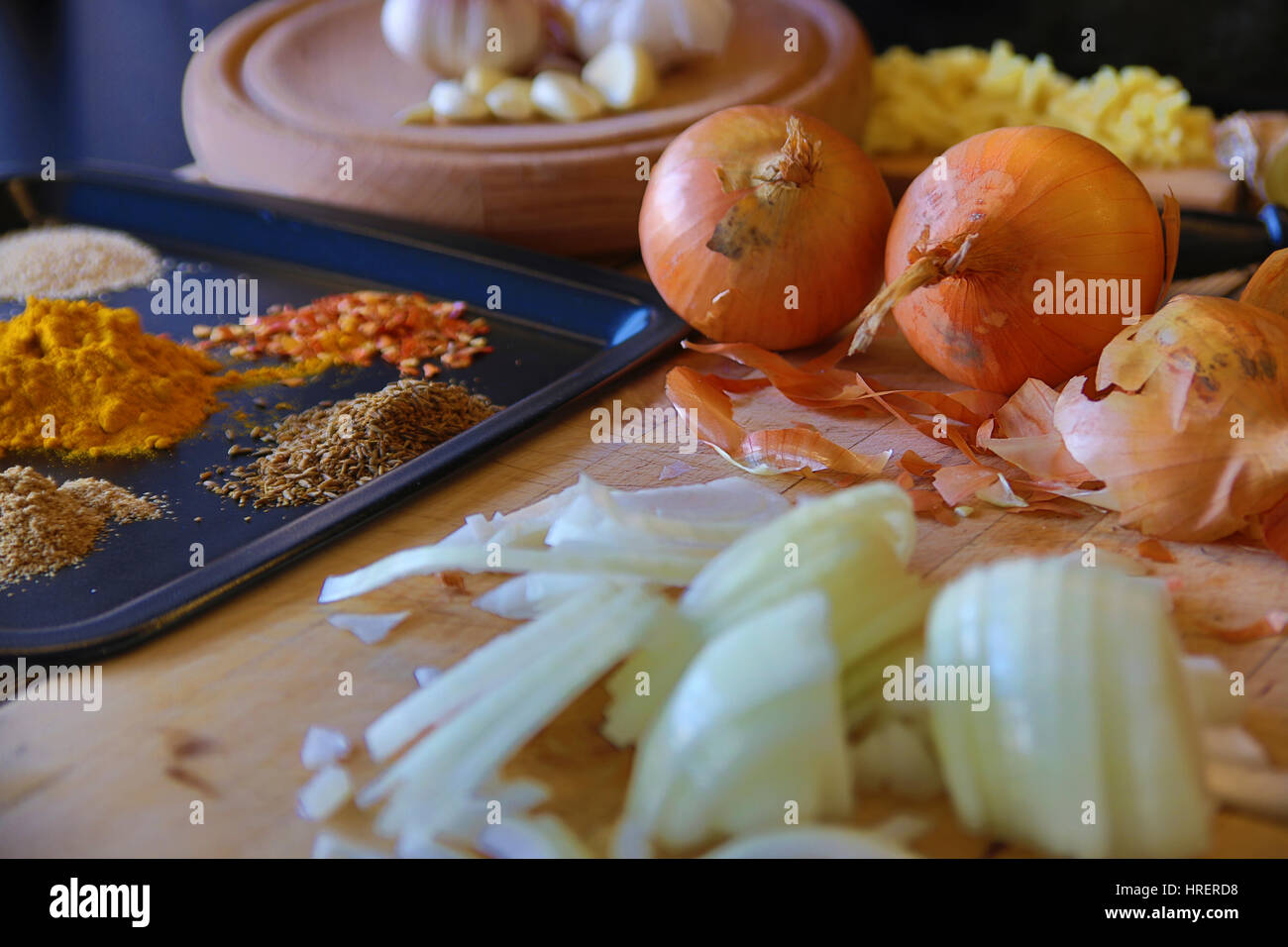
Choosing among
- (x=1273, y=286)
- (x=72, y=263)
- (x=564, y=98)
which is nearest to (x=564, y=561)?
(x=1273, y=286)

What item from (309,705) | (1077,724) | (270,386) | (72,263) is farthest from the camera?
(72,263)

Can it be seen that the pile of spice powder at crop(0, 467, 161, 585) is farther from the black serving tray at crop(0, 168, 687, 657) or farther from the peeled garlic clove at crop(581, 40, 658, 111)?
the peeled garlic clove at crop(581, 40, 658, 111)

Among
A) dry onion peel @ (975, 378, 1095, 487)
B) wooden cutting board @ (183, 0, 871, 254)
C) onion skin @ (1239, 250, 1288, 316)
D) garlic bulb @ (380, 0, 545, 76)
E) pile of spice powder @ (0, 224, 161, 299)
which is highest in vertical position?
garlic bulb @ (380, 0, 545, 76)

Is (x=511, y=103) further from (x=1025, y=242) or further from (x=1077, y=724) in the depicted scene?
(x=1077, y=724)

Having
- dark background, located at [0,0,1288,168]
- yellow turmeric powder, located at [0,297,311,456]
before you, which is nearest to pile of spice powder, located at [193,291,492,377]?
yellow turmeric powder, located at [0,297,311,456]

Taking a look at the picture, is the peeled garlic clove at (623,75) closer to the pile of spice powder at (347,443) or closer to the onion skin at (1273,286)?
the pile of spice powder at (347,443)

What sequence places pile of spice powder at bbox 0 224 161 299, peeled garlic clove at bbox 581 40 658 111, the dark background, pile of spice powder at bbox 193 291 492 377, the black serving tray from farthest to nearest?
1. the dark background
2. peeled garlic clove at bbox 581 40 658 111
3. pile of spice powder at bbox 0 224 161 299
4. pile of spice powder at bbox 193 291 492 377
5. the black serving tray
